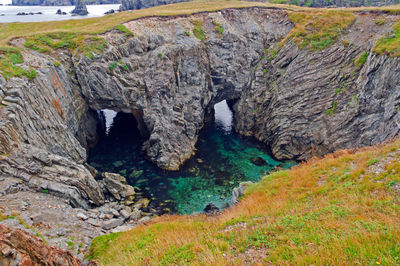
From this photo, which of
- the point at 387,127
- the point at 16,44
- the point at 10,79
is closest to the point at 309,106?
the point at 387,127

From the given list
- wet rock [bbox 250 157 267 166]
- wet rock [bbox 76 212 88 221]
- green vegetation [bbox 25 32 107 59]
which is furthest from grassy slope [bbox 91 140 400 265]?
green vegetation [bbox 25 32 107 59]

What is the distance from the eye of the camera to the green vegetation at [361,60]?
3620 cm

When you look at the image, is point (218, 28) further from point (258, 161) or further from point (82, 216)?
point (82, 216)

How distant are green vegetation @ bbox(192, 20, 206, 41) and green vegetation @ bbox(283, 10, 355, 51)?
1622cm

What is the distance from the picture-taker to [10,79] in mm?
24828

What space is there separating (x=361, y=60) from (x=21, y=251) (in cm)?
4373

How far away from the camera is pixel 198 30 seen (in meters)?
47.1

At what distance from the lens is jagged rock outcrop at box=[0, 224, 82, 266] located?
7770 mm

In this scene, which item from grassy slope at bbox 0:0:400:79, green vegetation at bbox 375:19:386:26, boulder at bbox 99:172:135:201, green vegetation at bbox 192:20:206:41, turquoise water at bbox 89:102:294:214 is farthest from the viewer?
green vegetation at bbox 192:20:206:41

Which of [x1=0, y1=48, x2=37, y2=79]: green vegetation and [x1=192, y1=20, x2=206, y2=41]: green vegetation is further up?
[x1=192, y1=20, x2=206, y2=41]: green vegetation

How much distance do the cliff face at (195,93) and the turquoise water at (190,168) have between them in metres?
2.43

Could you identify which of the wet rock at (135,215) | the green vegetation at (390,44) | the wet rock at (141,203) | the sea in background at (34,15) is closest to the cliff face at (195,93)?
the green vegetation at (390,44)

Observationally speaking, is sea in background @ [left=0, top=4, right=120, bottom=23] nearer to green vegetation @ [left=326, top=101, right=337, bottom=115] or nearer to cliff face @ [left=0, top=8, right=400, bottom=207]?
cliff face @ [left=0, top=8, right=400, bottom=207]

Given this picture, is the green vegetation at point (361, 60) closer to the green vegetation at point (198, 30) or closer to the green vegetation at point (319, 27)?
the green vegetation at point (319, 27)
